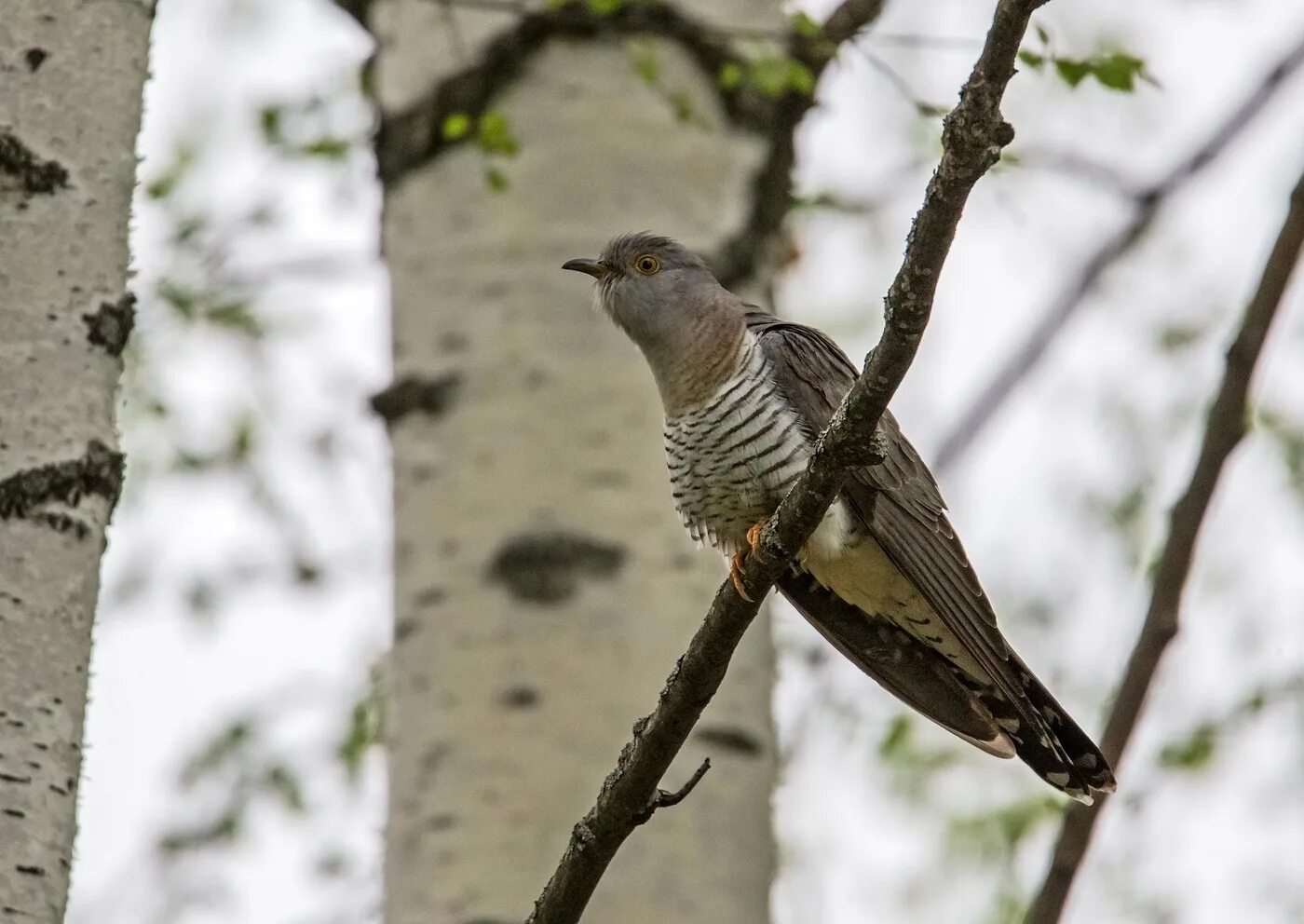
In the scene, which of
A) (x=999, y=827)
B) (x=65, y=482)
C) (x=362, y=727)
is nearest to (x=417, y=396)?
(x=65, y=482)

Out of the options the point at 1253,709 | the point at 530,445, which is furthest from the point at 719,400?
the point at 1253,709

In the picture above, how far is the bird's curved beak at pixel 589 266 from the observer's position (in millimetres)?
3639

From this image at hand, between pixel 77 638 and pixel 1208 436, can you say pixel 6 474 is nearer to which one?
pixel 77 638

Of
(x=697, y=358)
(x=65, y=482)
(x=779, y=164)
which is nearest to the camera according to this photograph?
(x=65, y=482)

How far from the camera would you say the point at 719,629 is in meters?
2.29

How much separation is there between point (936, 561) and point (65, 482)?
1.80m

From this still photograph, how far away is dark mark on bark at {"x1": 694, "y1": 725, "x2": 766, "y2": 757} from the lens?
3.43 metres

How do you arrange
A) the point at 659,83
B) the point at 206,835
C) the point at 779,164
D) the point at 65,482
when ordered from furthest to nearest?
the point at 206,835
the point at 779,164
the point at 659,83
the point at 65,482

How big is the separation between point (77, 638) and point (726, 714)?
1.67 meters

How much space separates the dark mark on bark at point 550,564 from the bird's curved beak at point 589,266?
593mm

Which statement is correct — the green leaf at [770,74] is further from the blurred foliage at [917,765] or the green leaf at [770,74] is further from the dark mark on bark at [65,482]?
the blurred foliage at [917,765]

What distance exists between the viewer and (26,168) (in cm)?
222

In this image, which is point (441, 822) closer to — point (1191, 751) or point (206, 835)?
point (1191, 751)

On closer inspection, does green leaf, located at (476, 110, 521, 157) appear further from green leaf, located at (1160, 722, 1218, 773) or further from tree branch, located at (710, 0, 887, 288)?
green leaf, located at (1160, 722, 1218, 773)
